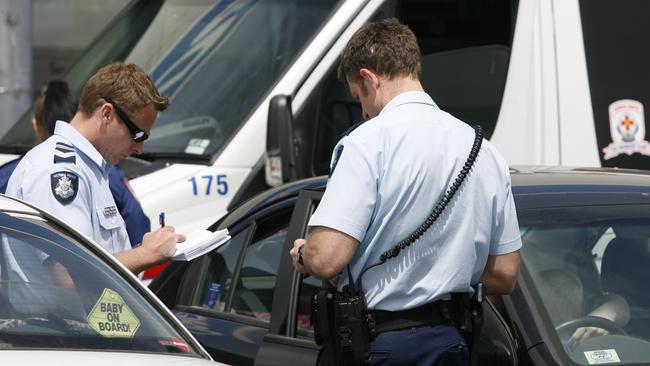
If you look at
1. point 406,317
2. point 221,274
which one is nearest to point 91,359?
point 406,317

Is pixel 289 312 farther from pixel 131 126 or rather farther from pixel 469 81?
pixel 469 81

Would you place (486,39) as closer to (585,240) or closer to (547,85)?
(547,85)

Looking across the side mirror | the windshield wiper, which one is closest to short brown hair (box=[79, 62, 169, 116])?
the side mirror

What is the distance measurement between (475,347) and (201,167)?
3574mm

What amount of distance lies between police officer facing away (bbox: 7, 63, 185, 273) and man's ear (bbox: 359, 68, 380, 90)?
0.86 meters

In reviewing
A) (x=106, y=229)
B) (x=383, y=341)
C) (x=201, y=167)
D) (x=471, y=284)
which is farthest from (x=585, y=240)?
(x=201, y=167)

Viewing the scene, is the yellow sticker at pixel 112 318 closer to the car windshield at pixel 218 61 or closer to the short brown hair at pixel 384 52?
the short brown hair at pixel 384 52

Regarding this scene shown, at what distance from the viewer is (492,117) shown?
6910 mm

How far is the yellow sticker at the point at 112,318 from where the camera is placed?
10.9 feet

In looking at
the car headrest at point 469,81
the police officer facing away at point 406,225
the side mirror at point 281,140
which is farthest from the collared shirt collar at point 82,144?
the car headrest at point 469,81

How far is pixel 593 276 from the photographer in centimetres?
401

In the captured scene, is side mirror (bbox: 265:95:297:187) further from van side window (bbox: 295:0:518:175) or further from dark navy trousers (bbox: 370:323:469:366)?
dark navy trousers (bbox: 370:323:469:366)

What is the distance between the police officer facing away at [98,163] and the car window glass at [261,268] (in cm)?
46

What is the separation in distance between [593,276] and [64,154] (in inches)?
64.1
